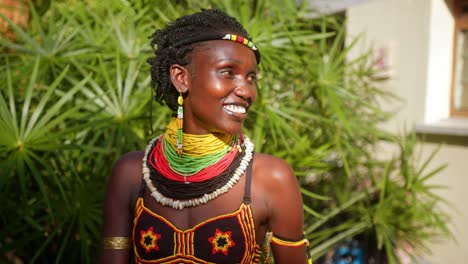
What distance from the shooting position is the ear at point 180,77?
1.40m

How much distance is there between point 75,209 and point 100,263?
0.90 m

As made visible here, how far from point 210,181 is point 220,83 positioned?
0.96 ft

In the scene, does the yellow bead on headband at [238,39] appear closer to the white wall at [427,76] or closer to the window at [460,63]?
the white wall at [427,76]

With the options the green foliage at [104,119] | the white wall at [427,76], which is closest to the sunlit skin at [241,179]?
the green foliage at [104,119]

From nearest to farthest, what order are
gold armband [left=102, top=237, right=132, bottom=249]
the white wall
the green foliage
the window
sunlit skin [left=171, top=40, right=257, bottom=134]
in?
sunlit skin [left=171, top=40, right=257, bottom=134] < gold armband [left=102, top=237, right=132, bottom=249] < the green foliage < the white wall < the window

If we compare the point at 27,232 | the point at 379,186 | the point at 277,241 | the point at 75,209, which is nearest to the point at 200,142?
the point at 277,241

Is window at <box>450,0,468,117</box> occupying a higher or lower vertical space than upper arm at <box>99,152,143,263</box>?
higher

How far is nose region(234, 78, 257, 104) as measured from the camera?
1343 mm

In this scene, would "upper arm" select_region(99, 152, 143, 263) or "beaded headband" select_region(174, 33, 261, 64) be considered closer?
"beaded headband" select_region(174, 33, 261, 64)

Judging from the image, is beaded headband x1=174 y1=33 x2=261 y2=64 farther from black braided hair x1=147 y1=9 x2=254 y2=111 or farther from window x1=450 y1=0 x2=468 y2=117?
window x1=450 y1=0 x2=468 y2=117

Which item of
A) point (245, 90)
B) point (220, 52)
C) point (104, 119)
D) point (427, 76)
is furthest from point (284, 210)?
point (427, 76)

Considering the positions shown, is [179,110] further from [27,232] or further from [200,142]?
[27,232]

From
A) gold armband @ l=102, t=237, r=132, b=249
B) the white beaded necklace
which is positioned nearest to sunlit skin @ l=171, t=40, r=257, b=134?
the white beaded necklace

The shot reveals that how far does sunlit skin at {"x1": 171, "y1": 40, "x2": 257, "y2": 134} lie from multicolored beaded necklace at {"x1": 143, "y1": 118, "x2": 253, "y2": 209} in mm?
63
